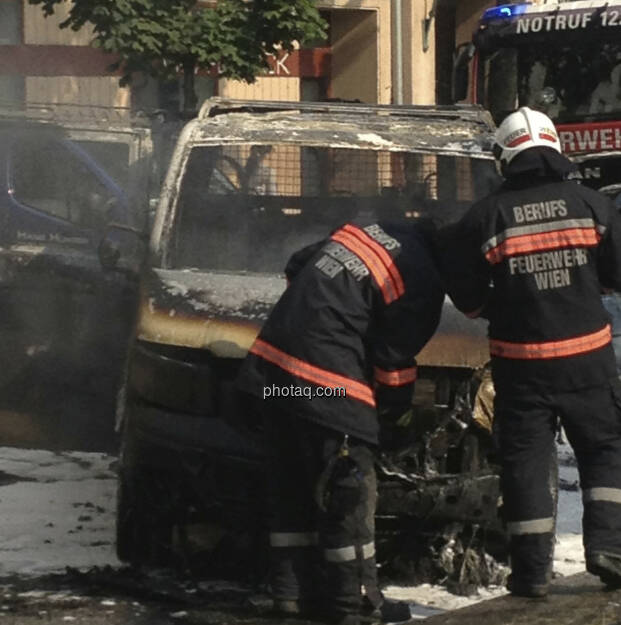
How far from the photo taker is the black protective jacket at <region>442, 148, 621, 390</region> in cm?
545

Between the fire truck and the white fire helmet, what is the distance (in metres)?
10.3

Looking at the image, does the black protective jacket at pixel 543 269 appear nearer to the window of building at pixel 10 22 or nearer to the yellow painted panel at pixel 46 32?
the yellow painted panel at pixel 46 32

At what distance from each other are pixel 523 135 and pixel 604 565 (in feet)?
5.04

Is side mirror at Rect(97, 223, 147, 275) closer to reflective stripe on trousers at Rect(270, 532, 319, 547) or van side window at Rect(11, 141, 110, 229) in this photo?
reflective stripe on trousers at Rect(270, 532, 319, 547)

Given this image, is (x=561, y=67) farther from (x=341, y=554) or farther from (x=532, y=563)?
(x=341, y=554)

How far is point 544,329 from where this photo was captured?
545cm

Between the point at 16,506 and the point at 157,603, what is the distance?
5.20ft

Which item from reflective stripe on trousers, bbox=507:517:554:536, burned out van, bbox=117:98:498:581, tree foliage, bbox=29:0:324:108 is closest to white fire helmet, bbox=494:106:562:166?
burned out van, bbox=117:98:498:581

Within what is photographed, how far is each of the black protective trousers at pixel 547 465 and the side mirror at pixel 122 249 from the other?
2.08m

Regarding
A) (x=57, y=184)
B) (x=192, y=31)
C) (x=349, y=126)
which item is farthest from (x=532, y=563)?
(x=192, y=31)

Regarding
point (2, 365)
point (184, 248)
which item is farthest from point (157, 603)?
point (2, 365)

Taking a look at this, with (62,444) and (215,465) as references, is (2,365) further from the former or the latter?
(215,465)

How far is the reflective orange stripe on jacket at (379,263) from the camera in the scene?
5.31 m

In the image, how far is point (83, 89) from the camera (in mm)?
21156
